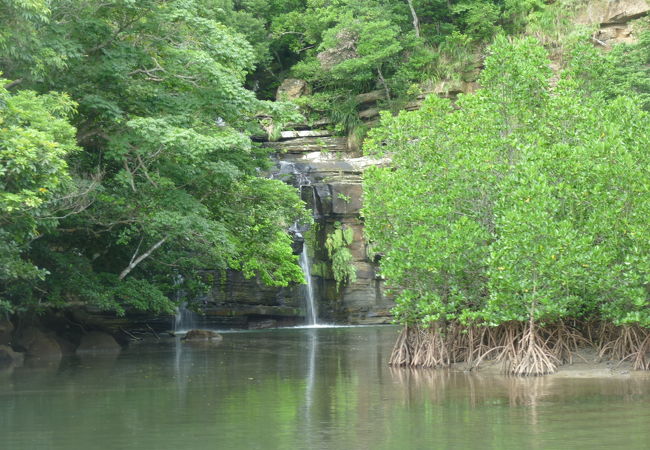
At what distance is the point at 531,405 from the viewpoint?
13766 mm

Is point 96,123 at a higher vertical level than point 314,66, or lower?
lower

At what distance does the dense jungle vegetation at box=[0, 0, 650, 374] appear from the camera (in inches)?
695

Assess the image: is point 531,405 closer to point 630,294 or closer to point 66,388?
point 630,294

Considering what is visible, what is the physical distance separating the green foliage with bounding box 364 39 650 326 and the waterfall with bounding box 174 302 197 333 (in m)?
16.8

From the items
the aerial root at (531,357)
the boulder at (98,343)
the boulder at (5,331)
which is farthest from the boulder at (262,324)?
the aerial root at (531,357)

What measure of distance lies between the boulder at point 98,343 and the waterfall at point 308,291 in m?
11.5

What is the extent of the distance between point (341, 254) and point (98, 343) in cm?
1302

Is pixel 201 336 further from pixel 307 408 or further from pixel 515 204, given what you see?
pixel 307 408

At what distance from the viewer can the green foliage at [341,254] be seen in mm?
38094

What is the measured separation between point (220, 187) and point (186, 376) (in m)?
9.39

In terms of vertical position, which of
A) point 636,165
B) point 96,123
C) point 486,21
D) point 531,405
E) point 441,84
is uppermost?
point 486,21

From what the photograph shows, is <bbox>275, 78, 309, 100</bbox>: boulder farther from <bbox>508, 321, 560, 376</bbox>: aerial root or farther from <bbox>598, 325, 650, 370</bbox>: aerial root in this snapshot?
<bbox>598, 325, 650, 370</bbox>: aerial root

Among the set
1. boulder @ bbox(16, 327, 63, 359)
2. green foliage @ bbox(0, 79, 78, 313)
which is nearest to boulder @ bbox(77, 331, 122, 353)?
boulder @ bbox(16, 327, 63, 359)

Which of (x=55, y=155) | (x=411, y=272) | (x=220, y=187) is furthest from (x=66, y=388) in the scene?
(x=220, y=187)
